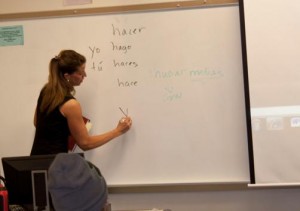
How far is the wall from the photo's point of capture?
242 cm

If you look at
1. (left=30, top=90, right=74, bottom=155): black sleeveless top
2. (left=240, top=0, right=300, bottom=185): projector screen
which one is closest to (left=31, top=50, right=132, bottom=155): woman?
(left=30, top=90, right=74, bottom=155): black sleeveless top

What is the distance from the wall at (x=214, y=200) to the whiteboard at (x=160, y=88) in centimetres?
10

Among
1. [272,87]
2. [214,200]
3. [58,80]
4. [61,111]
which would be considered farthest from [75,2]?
[214,200]

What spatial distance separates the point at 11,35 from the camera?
264 centimetres

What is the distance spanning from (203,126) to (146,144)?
0.38 meters

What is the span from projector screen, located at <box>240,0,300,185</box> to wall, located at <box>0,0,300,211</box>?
125 mm

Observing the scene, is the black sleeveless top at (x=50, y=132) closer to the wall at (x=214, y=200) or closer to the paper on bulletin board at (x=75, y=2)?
the wall at (x=214, y=200)

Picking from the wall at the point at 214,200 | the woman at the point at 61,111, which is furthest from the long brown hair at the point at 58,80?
the wall at the point at 214,200

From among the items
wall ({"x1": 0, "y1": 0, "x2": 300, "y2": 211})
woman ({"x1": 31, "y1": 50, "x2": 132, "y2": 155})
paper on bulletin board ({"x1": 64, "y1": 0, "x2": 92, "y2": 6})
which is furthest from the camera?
paper on bulletin board ({"x1": 64, "y1": 0, "x2": 92, "y2": 6})

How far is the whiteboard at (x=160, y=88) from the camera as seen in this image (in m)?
2.43

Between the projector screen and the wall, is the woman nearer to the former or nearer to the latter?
the wall

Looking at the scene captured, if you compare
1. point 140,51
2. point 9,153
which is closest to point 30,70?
point 9,153

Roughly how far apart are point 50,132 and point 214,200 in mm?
1112

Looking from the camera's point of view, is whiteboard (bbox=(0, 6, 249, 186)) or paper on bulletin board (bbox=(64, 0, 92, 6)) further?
paper on bulletin board (bbox=(64, 0, 92, 6))
